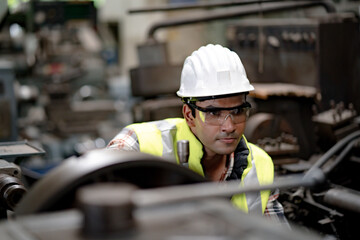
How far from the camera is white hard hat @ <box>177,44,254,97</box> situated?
204 centimetres

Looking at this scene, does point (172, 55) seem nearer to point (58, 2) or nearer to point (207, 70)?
point (58, 2)

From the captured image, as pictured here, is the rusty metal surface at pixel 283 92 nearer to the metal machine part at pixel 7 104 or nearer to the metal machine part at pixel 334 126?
the metal machine part at pixel 334 126

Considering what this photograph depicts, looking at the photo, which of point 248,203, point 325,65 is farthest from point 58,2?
point 248,203

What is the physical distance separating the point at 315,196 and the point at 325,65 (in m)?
1.26

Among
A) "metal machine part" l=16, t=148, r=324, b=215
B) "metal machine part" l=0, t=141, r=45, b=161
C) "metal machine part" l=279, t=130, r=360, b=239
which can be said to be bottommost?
"metal machine part" l=279, t=130, r=360, b=239

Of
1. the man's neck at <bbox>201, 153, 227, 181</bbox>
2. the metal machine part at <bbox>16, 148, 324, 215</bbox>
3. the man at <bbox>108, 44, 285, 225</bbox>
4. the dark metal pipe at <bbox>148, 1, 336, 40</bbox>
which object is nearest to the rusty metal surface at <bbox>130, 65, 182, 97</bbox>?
the dark metal pipe at <bbox>148, 1, 336, 40</bbox>

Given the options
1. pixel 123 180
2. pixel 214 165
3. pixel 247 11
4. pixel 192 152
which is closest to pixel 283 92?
pixel 247 11

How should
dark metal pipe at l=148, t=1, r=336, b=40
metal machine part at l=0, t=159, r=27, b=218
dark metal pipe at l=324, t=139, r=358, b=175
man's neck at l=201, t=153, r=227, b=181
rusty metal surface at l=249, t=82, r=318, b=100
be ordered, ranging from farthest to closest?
dark metal pipe at l=148, t=1, r=336, b=40
rusty metal surface at l=249, t=82, r=318, b=100
dark metal pipe at l=324, t=139, r=358, b=175
man's neck at l=201, t=153, r=227, b=181
metal machine part at l=0, t=159, r=27, b=218

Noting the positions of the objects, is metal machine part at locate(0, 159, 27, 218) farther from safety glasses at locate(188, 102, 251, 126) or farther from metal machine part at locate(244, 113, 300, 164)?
metal machine part at locate(244, 113, 300, 164)

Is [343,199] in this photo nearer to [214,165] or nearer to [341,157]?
[341,157]

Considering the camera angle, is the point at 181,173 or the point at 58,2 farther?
the point at 58,2

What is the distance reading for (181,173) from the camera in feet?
3.57

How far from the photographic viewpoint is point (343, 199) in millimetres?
2250

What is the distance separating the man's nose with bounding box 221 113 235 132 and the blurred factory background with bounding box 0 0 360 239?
1.35ft
